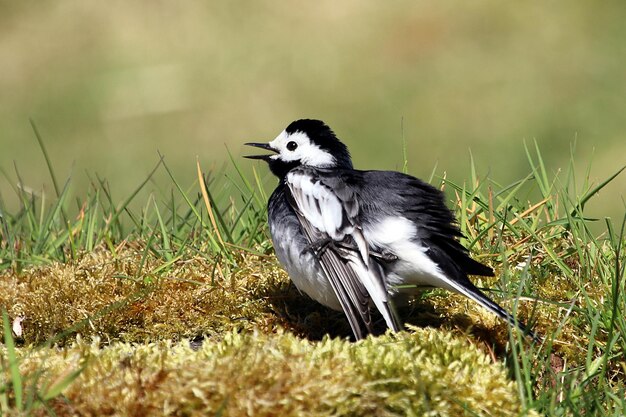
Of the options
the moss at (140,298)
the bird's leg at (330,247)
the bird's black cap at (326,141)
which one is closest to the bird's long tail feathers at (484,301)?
the bird's leg at (330,247)

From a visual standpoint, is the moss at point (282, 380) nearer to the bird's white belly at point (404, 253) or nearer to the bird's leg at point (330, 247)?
the bird's white belly at point (404, 253)

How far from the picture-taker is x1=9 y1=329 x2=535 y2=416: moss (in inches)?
147

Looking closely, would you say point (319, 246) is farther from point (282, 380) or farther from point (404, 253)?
point (282, 380)

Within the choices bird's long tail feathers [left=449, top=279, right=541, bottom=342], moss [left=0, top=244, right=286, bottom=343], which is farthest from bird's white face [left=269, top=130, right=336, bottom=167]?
bird's long tail feathers [left=449, top=279, right=541, bottom=342]

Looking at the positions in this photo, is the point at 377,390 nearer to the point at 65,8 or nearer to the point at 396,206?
the point at 396,206

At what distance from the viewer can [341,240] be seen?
519cm

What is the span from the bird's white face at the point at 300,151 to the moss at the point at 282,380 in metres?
1.97

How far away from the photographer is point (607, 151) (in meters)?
10.6

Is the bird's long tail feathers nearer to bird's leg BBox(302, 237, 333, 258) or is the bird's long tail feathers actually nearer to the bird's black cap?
bird's leg BBox(302, 237, 333, 258)

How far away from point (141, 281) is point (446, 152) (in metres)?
6.16

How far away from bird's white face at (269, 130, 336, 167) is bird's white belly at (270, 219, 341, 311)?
84cm

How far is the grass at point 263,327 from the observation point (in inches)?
150

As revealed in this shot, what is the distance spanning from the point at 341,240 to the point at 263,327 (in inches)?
23.8

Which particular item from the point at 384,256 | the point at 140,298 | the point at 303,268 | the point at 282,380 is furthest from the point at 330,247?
the point at 282,380
